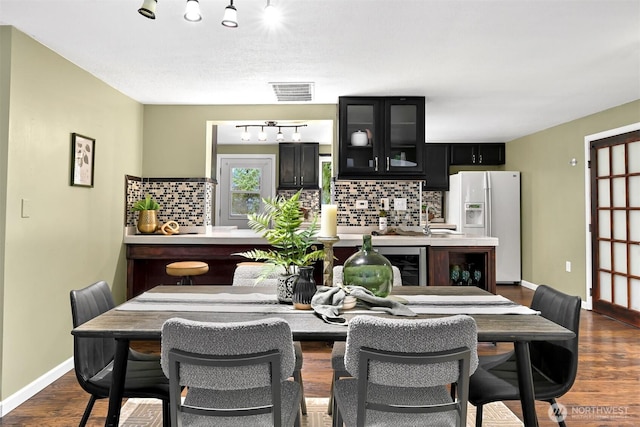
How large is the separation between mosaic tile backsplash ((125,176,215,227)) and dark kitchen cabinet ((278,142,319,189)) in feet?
8.92

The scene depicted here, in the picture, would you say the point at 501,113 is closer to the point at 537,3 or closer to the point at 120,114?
the point at 537,3

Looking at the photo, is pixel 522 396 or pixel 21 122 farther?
pixel 21 122

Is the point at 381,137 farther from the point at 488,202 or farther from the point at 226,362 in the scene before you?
the point at 226,362

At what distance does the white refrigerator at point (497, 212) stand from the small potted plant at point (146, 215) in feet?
14.2

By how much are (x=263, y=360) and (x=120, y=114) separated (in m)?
3.50

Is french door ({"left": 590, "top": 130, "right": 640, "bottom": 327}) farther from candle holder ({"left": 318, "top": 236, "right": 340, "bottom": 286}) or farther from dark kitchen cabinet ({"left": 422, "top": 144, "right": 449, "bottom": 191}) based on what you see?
candle holder ({"left": 318, "top": 236, "right": 340, "bottom": 286})

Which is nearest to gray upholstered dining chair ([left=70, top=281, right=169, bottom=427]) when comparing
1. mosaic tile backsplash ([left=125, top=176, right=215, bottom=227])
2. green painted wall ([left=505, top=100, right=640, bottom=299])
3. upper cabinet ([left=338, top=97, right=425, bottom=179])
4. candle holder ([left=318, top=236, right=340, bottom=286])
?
candle holder ([left=318, top=236, right=340, bottom=286])

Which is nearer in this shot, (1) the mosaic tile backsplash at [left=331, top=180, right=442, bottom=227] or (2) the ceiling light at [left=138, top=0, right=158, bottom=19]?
(2) the ceiling light at [left=138, top=0, right=158, bottom=19]

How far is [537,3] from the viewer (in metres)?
2.29

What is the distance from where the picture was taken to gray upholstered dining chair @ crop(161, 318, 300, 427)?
1.24 m

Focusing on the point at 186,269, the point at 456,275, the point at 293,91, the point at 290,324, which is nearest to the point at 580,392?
the point at 456,275

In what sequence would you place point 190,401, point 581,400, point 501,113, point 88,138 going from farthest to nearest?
point 501,113 → point 88,138 → point 581,400 → point 190,401

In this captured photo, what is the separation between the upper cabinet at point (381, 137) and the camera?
13.8 feet

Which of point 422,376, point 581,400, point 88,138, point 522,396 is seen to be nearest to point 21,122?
point 88,138
